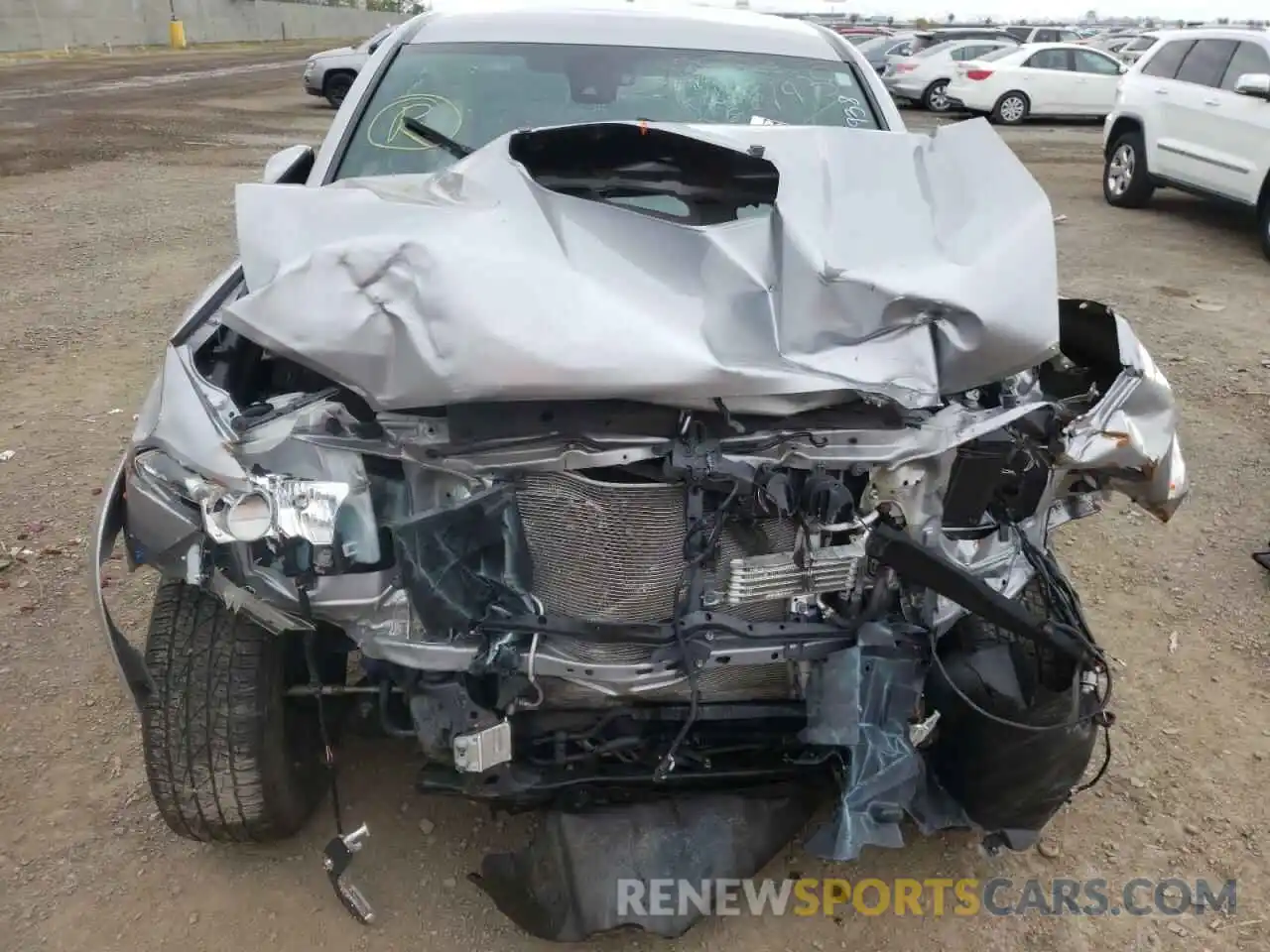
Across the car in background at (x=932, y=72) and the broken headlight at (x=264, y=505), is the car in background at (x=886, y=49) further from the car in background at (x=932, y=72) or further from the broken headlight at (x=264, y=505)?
the broken headlight at (x=264, y=505)

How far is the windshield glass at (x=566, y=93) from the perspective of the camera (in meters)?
3.04

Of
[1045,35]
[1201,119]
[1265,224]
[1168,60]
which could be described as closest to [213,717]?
[1265,224]

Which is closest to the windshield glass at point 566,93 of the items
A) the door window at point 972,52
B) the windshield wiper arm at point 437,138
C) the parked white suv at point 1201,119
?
the windshield wiper arm at point 437,138

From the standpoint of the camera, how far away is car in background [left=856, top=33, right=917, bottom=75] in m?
19.2

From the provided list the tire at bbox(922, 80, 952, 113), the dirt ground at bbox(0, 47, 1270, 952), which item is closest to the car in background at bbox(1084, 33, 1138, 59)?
the tire at bbox(922, 80, 952, 113)

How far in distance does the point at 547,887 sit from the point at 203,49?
120 ft

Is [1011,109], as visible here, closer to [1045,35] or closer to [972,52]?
[972,52]

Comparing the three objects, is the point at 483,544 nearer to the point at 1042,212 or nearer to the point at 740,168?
the point at 740,168

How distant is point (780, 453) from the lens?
1836 millimetres

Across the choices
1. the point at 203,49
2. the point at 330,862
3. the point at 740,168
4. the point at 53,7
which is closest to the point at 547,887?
the point at 330,862

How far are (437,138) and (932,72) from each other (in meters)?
16.9

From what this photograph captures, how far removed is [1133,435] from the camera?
84.4 inches

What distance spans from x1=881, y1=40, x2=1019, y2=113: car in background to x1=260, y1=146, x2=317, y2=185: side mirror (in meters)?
16.3

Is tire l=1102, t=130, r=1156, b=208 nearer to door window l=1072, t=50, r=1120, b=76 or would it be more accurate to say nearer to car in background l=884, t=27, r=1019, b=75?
door window l=1072, t=50, r=1120, b=76
